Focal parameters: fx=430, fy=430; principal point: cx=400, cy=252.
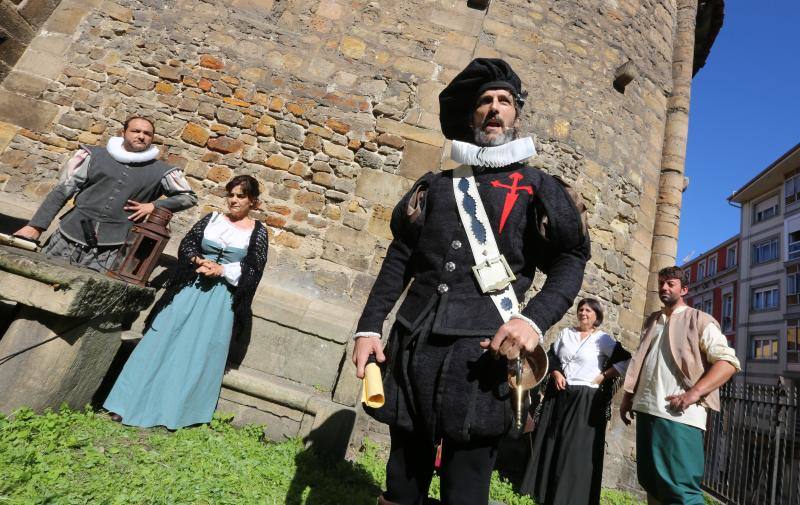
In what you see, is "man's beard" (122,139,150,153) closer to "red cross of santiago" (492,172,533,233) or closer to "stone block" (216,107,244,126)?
"stone block" (216,107,244,126)

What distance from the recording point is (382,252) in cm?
463

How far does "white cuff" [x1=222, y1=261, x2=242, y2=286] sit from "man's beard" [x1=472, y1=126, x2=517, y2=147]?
2166 mm

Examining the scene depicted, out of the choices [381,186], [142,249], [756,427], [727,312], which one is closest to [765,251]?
[727,312]

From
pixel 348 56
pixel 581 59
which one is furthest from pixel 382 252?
pixel 581 59

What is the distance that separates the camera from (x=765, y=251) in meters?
25.3

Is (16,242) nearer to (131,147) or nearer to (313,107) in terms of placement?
(131,147)

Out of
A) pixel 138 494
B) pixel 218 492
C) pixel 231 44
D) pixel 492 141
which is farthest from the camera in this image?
pixel 231 44

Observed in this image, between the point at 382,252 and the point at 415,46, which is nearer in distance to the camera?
the point at 382,252

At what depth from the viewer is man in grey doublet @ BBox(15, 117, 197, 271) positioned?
3.11 m

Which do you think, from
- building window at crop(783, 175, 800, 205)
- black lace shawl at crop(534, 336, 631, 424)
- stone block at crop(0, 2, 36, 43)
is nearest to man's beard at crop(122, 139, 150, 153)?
stone block at crop(0, 2, 36, 43)

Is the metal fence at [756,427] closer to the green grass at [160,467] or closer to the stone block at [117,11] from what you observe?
Result: the green grass at [160,467]

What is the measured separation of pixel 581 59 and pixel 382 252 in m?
4.07

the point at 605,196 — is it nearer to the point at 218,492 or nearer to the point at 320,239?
the point at 320,239

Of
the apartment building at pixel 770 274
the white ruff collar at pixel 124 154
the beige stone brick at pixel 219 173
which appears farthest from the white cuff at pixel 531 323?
the apartment building at pixel 770 274
